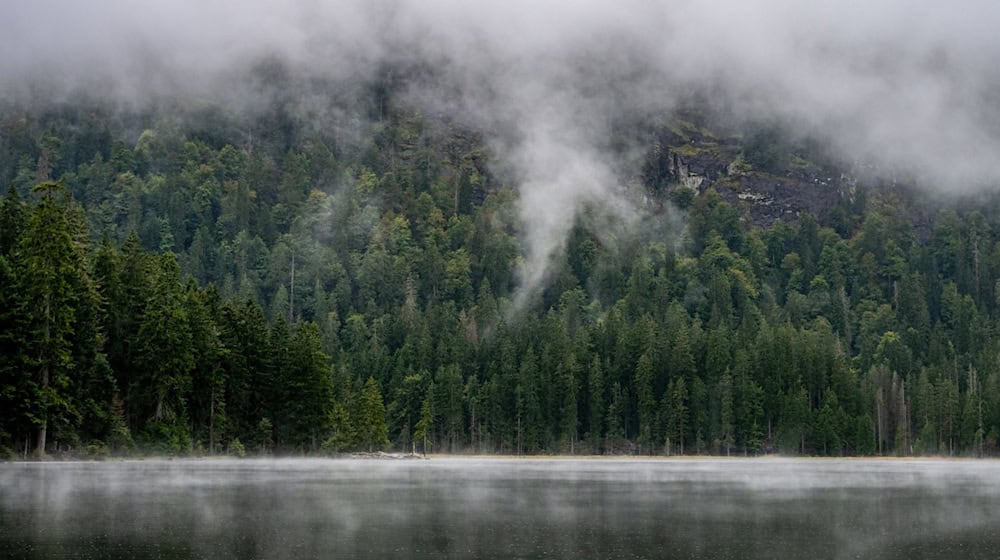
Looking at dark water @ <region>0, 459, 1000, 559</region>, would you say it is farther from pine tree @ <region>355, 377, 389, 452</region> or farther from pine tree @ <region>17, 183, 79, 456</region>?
pine tree @ <region>355, 377, 389, 452</region>

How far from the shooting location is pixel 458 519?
189 feet

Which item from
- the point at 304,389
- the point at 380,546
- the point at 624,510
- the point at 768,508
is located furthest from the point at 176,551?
the point at 304,389

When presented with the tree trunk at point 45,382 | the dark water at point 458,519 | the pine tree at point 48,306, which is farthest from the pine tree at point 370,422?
the dark water at point 458,519

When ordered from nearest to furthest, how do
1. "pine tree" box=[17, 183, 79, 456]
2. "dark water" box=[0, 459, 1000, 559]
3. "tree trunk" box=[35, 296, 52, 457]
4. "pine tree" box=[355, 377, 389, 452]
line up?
"dark water" box=[0, 459, 1000, 559], "tree trunk" box=[35, 296, 52, 457], "pine tree" box=[17, 183, 79, 456], "pine tree" box=[355, 377, 389, 452]

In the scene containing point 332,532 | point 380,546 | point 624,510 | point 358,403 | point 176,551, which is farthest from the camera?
point 358,403

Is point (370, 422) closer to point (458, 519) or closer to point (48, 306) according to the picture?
point (48, 306)

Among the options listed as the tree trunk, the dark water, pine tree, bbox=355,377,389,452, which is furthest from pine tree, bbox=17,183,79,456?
pine tree, bbox=355,377,389,452

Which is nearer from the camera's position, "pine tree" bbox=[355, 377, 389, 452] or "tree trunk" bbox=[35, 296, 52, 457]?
"tree trunk" bbox=[35, 296, 52, 457]

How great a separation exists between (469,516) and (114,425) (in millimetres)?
55421

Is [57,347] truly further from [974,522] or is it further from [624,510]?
[974,522]

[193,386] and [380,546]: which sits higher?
[193,386]

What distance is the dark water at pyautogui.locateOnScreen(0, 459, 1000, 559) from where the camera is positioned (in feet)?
149

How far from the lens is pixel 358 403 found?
177250 mm

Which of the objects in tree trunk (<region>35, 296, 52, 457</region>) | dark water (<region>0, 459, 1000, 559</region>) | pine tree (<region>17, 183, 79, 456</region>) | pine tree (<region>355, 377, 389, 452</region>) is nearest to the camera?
dark water (<region>0, 459, 1000, 559</region>)
